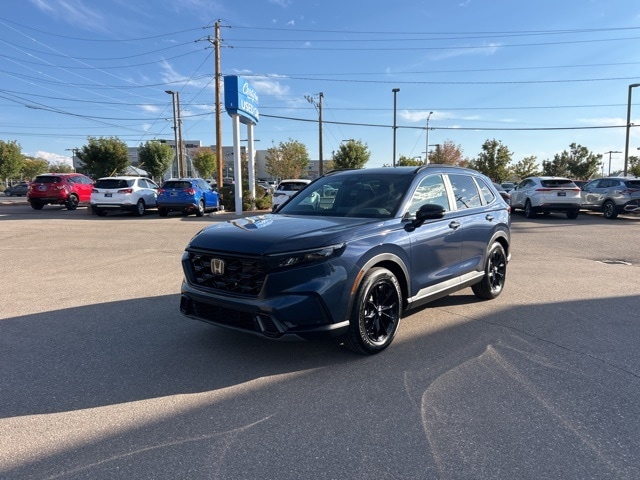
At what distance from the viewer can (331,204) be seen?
518cm

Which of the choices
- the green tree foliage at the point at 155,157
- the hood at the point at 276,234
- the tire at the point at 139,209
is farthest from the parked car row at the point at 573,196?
the green tree foliage at the point at 155,157

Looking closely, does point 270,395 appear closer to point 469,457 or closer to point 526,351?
point 469,457

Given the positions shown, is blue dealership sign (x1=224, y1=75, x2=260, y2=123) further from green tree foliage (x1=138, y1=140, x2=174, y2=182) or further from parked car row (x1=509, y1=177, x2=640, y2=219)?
green tree foliage (x1=138, y1=140, x2=174, y2=182)

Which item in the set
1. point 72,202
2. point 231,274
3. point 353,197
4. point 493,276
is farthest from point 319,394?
point 72,202

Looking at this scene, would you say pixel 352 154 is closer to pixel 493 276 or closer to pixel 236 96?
pixel 236 96

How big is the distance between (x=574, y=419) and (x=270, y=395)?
219cm

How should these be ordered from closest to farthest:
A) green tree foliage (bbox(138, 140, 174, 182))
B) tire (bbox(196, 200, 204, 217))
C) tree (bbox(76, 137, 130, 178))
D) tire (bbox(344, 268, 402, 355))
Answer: tire (bbox(344, 268, 402, 355)), tire (bbox(196, 200, 204, 217)), tree (bbox(76, 137, 130, 178)), green tree foliage (bbox(138, 140, 174, 182))

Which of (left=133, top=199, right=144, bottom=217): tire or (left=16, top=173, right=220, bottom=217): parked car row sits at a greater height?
(left=16, top=173, right=220, bottom=217): parked car row

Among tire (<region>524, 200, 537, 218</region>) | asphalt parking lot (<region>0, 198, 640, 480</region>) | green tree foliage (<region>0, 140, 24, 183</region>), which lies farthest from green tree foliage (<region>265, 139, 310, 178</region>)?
asphalt parking lot (<region>0, 198, 640, 480</region>)

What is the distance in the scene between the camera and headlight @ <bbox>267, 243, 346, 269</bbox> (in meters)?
3.72

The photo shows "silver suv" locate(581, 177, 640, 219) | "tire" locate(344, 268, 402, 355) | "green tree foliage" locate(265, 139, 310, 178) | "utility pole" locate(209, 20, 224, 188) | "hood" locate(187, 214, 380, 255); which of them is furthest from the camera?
"green tree foliage" locate(265, 139, 310, 178)

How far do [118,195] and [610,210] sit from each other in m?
20.9

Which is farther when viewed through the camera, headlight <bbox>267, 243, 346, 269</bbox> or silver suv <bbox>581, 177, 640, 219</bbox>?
silver suv <bbox>581, 177, 640, 219</bbox>

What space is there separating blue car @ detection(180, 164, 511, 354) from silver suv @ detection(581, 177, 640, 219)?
16.6m
